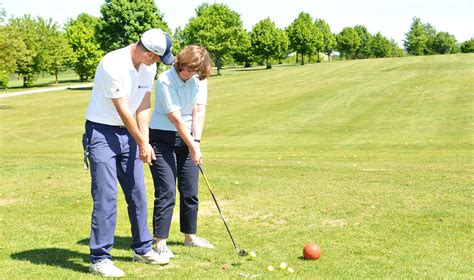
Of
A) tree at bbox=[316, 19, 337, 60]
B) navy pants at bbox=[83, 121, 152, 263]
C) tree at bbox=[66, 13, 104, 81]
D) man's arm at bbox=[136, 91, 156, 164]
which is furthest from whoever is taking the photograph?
tree at bbox=[316, 19, 337, 60]

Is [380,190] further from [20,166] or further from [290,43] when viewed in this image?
[290,43]

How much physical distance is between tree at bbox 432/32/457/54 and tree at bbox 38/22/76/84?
88.0 m

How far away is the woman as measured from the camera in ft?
20.3

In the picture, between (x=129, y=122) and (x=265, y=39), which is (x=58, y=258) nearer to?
(x=129, y=122)

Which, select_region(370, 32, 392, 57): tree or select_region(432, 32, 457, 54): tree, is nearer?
select_region(432, 32, 457, 54): tree

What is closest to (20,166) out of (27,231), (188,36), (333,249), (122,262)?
(27,231)

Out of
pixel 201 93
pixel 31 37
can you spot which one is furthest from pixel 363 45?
pixel 201 93

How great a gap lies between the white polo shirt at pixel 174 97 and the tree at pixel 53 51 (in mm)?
71605

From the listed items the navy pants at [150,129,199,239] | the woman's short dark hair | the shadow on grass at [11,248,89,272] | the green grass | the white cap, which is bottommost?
the green grass

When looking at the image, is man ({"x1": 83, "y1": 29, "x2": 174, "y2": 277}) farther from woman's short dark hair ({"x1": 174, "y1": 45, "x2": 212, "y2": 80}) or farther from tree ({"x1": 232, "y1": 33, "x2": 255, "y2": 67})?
tree ({"x1": 232, "y1": 33, "x2": 255, "y2": 67})

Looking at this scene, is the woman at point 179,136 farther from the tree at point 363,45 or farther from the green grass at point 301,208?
the tree at point 363,45

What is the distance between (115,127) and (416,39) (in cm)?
13274

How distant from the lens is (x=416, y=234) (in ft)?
24.1

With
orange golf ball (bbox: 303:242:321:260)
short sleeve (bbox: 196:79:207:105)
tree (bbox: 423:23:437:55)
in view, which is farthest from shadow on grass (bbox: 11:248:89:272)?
tree (bbox: 423:23:437:55)
